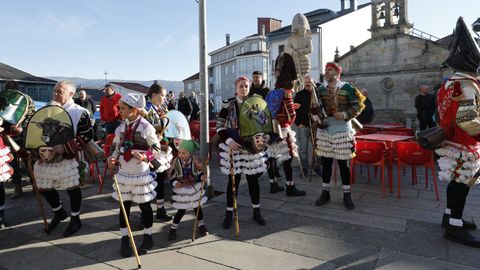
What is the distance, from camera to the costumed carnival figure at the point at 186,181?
4133mm

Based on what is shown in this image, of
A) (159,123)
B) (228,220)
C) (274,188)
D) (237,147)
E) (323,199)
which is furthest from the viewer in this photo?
(274,188)

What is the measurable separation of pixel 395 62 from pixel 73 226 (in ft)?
74.8

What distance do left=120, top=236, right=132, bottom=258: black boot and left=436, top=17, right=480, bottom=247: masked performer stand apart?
3646 millimetres

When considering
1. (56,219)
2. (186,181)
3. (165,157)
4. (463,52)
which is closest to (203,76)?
(165,157)

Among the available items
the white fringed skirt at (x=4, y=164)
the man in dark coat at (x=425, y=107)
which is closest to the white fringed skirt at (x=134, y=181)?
the white fringed skirt at (x=4, y=164)

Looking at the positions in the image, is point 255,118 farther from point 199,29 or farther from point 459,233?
point 459,233

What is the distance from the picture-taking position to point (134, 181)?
12.2 feet

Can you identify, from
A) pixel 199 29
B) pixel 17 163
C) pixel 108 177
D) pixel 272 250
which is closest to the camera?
A: pixel 272 250

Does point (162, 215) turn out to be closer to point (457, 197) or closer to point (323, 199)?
point (323, 199)

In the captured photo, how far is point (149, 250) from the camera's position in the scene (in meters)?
3.87

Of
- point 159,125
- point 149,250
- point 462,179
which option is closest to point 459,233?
point 462,179

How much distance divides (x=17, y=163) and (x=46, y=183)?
2.80 m

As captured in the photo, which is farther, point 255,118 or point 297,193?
point 297,193

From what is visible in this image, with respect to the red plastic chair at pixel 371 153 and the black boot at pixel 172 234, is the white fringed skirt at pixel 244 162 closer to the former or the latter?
the black boot at pixel 172 234
